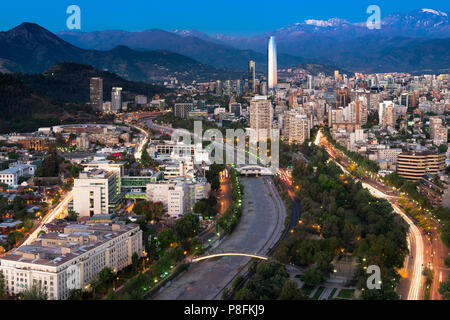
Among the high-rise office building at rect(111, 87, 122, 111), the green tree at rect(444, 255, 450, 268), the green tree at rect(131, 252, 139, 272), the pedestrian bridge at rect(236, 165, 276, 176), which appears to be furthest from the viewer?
the high-rise office building at rect(111, 87, 122, 111)

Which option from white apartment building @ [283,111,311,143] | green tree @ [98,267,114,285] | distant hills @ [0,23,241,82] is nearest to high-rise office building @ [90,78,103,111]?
white apartment building @ [283,111,311,143]

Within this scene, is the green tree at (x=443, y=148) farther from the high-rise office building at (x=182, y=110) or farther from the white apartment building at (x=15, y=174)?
the high-rise office building at (x=182, y=110)

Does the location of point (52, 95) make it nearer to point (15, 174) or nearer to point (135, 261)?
point (15, 174)

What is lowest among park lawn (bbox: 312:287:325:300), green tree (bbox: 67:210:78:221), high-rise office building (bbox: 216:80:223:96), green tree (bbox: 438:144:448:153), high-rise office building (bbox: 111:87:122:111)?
park lawn (bbox: 312:287:325:300)

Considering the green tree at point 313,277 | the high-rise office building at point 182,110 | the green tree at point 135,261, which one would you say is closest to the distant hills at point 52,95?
the high-rise office building at point 182,110

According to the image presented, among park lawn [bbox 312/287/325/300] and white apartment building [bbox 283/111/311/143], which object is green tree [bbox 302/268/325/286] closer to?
park lawn [bbox 312/287/325/300]
